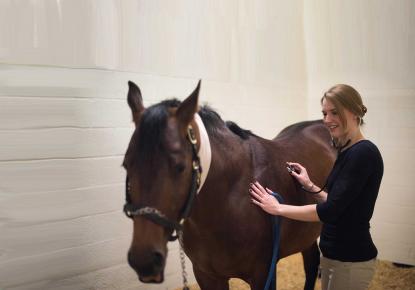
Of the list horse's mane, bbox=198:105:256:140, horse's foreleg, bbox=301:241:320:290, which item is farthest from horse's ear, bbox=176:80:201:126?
horse's foreleg, bbox=301:241:320:290

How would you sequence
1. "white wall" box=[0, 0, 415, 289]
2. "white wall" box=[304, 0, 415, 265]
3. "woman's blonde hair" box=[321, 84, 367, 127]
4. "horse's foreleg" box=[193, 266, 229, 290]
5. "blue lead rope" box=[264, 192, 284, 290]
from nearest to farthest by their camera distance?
"woman's blonde hair" box=[321, 84, 367, 127], "blue lead rope" box=[264, 192, 284, 290], "horse's foreleg" box=[193, 266, 229, 290], "white wall" box=[0, 0, 415, 289], "white wall" box=[304, 0, 415, 265]

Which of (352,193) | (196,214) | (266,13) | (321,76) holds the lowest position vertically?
(196,214)

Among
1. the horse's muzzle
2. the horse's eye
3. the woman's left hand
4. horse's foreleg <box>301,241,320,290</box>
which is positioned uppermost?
the horse's eye

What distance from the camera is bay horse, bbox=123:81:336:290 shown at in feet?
3.36

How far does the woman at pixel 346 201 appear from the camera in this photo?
1279 mm

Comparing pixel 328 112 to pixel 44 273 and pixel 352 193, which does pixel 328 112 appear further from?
pixel 44 273

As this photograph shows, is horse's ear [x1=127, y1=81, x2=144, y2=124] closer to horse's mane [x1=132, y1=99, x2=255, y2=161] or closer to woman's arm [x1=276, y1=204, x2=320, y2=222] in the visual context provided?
horse's mane [x1=132, y1=99, x2=255, y2=161]

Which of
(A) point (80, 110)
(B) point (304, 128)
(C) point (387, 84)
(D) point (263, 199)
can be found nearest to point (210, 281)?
(D) point (263, 199)

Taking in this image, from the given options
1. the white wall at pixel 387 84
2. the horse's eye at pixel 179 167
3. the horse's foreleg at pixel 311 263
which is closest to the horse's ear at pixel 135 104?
the horse's eye at pixel 179 167

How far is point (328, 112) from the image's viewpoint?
1407mm

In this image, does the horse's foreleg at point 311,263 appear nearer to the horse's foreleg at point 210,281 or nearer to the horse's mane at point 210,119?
the horse's foreleg at point 210,281

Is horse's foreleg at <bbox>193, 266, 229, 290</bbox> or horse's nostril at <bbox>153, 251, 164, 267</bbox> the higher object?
horse's nostril at <bbox>153, 251, 164, 267</bbox>

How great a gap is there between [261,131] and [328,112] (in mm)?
1896

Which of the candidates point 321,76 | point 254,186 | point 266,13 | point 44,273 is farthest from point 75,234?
point 321,76
